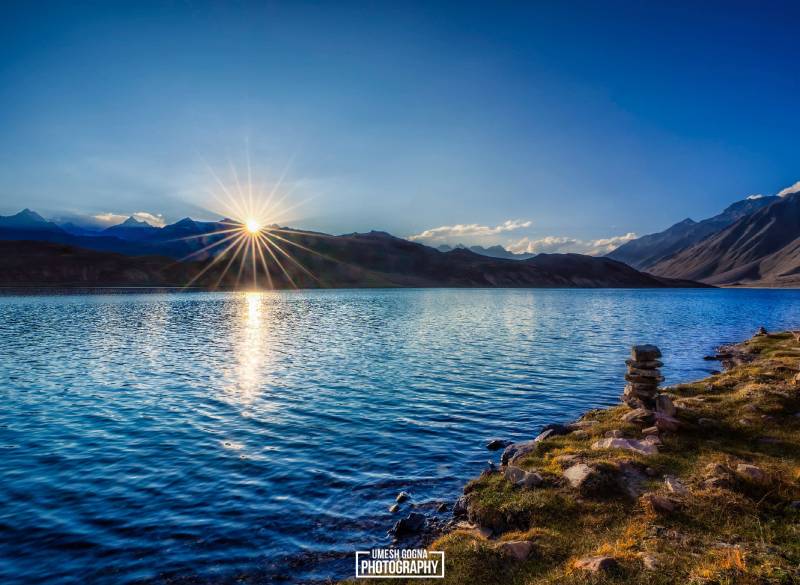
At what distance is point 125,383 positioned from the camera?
33125mm

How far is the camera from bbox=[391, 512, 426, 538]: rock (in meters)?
13.5

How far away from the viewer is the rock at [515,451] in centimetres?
1831

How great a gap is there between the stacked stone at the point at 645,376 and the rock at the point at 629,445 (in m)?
4.23

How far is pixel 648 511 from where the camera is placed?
40.5 feet

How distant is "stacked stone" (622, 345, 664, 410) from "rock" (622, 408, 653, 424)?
2.08 ft

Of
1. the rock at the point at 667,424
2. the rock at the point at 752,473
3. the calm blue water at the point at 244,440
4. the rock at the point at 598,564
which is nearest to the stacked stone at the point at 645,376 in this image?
the rock at the point at 667,424

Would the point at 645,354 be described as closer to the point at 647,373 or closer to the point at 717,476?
the point at 647,373

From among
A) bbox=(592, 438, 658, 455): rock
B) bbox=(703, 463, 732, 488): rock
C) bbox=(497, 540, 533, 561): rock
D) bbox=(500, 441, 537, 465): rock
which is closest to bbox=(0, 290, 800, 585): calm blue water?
bbox=(500, 441, 537, 465): rock

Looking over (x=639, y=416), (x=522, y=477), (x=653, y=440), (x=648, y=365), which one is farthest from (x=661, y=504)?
(x=648, y=365)

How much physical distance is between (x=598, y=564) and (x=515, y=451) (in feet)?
30.5

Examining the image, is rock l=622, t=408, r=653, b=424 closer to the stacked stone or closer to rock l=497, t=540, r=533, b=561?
the stacked stone

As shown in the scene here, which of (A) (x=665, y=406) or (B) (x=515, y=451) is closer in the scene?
(B) (x=515, y=451)

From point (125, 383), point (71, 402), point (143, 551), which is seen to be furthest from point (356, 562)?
point (125, 383)

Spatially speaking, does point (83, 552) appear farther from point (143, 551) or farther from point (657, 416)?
point (657, 416)
